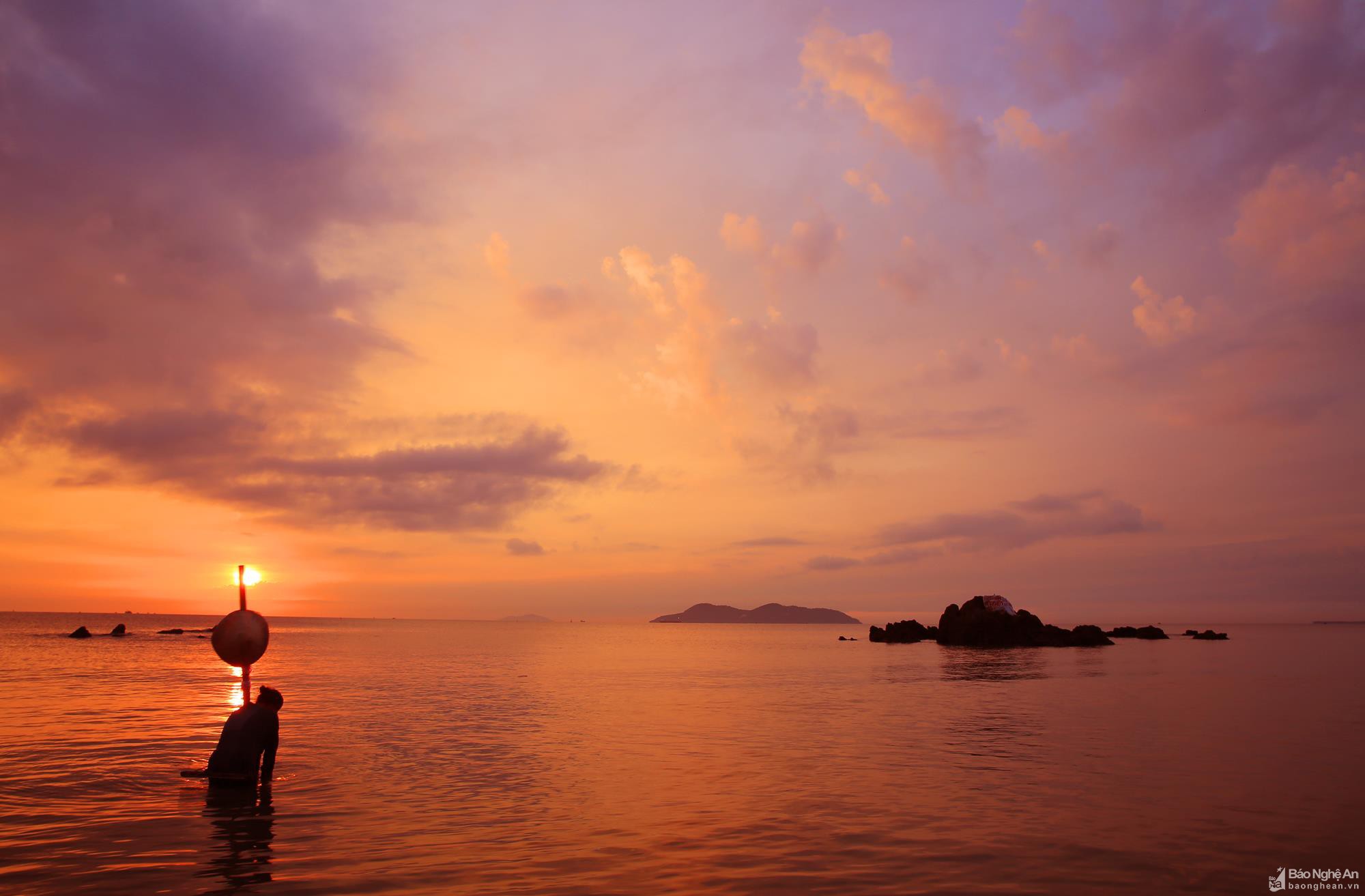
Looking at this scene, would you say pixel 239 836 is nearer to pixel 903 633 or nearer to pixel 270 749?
pixel 270 749

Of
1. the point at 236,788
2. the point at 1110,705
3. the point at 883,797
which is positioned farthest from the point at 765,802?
the point at 1110,705

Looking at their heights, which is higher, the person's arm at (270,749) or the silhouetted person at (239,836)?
the person's arm at (270,749)

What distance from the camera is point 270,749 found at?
770 inches

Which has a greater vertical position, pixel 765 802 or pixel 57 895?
pixel 57 895

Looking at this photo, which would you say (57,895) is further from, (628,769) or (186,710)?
(186,710)

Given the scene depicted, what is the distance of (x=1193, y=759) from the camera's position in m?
25.3

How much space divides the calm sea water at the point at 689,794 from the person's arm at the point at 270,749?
1.72 feet

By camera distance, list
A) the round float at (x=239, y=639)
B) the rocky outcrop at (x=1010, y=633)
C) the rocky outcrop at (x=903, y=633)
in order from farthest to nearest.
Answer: the rocky outcrop at (x=903, y=633), the rocky outcrop at (x=1010, y=633), the round float at (x=239, y=639)

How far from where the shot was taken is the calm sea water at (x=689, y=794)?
44.8 ft

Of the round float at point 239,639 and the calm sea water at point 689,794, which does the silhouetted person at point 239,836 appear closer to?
the calm sea water at point 689,794

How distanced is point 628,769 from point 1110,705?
95.2 ft

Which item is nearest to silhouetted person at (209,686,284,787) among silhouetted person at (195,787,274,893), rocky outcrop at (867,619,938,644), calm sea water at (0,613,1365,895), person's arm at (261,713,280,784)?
person's arm at (261,713,280,784)

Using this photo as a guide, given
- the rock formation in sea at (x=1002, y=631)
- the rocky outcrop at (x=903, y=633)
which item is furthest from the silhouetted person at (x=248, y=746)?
the rocky outcrop at (x=903, y=633)

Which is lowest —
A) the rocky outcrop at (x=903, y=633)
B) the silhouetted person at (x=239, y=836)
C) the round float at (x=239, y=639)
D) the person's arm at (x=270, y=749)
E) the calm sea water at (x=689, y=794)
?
the rocky outcrop at (x=903, y=633)
